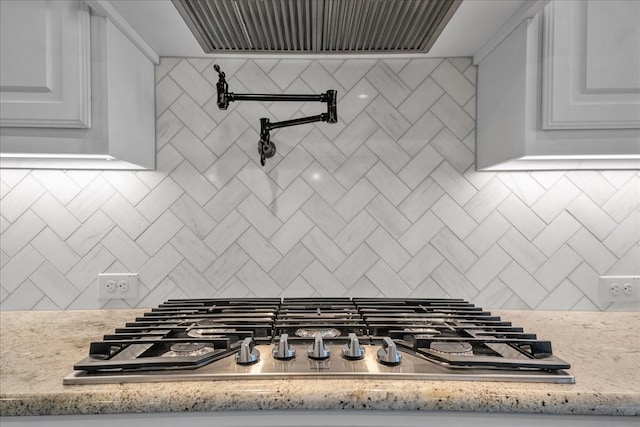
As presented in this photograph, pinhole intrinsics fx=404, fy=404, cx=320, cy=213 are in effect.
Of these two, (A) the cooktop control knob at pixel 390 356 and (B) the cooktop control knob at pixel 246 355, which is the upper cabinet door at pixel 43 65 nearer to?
(B) the cooktop control knob at pixel 246 355

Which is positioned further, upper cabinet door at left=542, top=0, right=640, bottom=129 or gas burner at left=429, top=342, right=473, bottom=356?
upper cabinet door at left=542, top=0, right=640, bottom=129

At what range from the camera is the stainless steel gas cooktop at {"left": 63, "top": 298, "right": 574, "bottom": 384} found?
76 centimetres

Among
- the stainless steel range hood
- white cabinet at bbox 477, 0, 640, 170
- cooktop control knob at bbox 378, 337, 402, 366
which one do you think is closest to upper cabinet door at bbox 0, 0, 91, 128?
the stainless steel range hood

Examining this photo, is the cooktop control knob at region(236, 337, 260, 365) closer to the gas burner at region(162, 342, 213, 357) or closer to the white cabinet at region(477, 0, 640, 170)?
the gas burner at region(162, 342, 213, 357)

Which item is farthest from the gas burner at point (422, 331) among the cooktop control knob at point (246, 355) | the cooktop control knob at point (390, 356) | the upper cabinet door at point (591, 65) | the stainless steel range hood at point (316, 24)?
the stainless steel range hood at point (316, 24)

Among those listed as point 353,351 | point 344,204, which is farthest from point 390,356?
point 344,204

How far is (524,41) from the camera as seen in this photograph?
1151mm

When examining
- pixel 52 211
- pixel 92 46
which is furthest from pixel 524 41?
pixel 52 211

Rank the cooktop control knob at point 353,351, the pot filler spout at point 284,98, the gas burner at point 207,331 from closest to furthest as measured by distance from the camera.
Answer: the cooktop control knob at point 353,351
the gas burner at point 207,331
the pot filler spout at point 284,98

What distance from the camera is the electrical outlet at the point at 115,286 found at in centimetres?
145

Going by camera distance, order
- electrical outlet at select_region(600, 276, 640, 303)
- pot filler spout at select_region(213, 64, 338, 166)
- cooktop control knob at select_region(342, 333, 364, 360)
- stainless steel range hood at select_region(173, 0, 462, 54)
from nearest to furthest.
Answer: cooktop control knob at select_region(342, 333, 364, 360)
stainless steel range hood at select_region(173, 0, 462, 54)
pot filler spout at select_region(213, 64, 338, 166)
electrical outlet at select_region(600, 276, 640, 303)

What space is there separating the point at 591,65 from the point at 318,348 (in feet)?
3.45

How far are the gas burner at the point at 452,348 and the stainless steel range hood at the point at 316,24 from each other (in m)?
0.84

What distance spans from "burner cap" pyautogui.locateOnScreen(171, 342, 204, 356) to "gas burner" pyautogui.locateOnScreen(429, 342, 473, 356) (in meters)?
0.51
